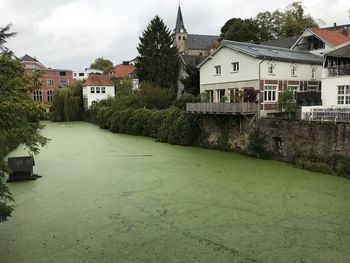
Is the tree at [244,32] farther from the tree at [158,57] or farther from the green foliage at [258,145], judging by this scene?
the green foliage at [258,145]

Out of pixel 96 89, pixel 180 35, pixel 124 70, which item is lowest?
pixel 96 89

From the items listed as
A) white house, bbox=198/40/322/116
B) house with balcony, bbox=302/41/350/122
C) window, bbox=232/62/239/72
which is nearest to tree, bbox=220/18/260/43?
white house, bbox=198/40/322/116

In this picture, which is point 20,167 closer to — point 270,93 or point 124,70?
point 270,93

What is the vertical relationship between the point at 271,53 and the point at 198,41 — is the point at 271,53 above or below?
below

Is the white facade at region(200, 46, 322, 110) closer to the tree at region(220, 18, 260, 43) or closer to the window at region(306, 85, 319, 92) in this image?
the window at region(306, 85, 319, 92)

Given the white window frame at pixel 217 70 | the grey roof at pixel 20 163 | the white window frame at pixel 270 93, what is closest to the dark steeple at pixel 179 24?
the white window frame at pixel 217 70

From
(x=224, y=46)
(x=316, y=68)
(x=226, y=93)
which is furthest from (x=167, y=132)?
(x=316, y=68)

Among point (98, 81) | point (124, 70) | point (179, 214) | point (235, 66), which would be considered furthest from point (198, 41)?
point (179, 214)

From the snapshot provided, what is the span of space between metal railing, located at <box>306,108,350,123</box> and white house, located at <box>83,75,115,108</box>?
122 ft

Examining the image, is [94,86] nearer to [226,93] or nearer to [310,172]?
[226,93]

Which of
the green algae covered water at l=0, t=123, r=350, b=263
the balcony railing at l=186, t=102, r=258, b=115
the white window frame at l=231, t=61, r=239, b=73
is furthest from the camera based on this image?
the white window frame at l=231, t=61, r=239, b=73

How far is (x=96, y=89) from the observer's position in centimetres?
5206

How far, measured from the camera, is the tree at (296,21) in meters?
47.5

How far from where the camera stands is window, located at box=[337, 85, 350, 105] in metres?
19.7
